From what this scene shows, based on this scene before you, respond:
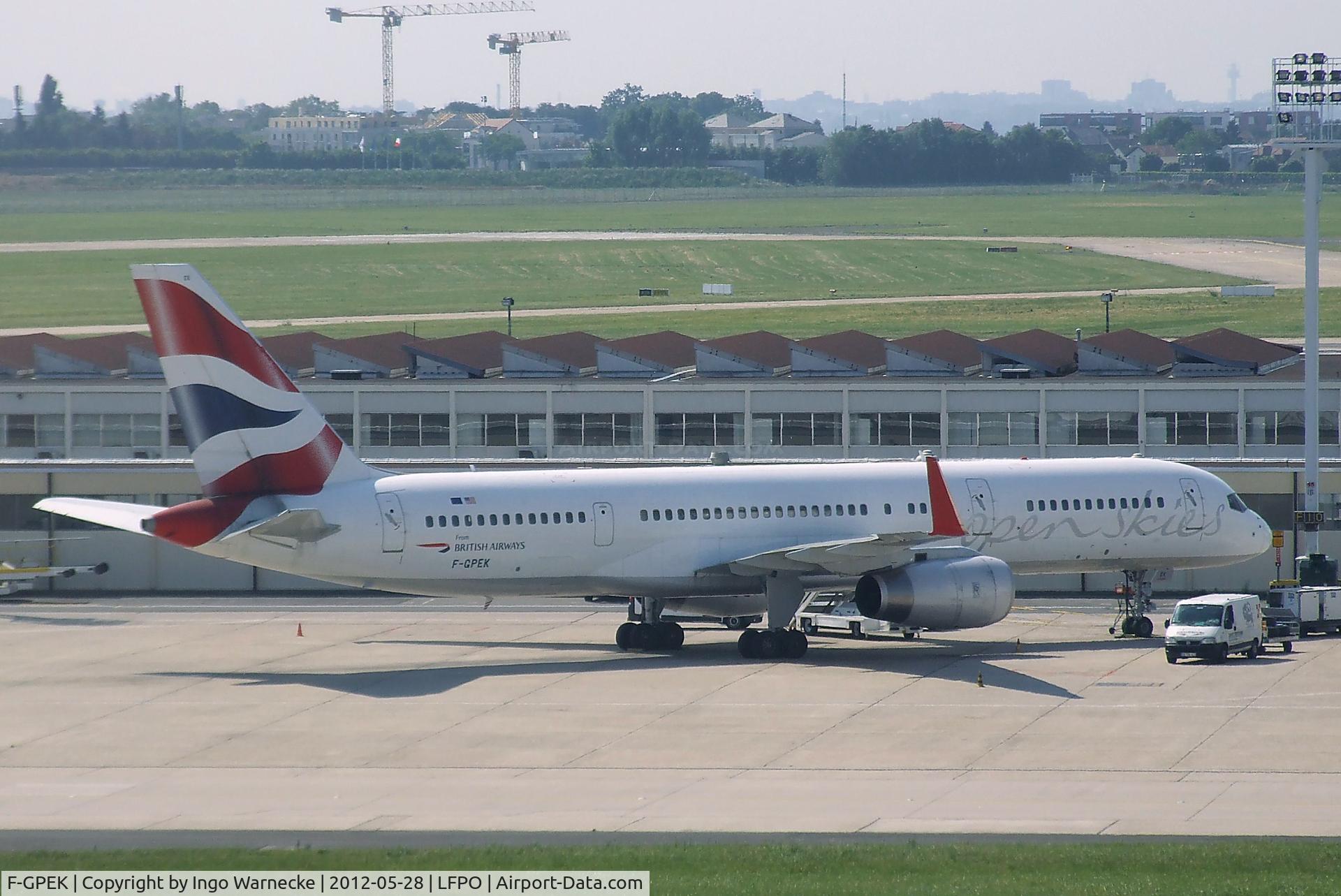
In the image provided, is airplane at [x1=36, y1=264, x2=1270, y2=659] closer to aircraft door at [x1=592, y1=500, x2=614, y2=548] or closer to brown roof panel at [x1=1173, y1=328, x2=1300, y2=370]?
aircraft door at [x1=592, y1=500, x2=614, y2=548]

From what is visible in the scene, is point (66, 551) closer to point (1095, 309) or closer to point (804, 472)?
point (804, 472)

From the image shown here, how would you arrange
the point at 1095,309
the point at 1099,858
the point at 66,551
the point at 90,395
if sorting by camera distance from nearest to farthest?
the point at 1099,858 < the point at 66,551 < the point at 90,395 < the point at 1095,309

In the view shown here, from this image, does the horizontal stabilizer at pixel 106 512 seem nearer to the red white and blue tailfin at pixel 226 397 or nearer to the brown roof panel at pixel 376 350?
the red white and blue tailfin at pixel 226 397

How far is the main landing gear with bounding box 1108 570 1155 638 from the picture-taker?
4847cm

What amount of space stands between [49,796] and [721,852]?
1215 centimetres

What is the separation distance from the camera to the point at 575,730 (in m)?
35.4

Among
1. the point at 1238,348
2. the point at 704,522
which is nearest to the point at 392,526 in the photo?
the point at 704,522

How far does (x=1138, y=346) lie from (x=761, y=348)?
1769cm

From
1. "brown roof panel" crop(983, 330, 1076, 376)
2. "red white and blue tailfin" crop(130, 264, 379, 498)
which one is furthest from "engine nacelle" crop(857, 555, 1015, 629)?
"brown roof panel" crop(983, 330, 1076, 376)

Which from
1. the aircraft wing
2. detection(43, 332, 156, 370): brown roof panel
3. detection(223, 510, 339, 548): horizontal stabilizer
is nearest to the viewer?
detection(223, 510, 339, 548): horizontal stabilizer

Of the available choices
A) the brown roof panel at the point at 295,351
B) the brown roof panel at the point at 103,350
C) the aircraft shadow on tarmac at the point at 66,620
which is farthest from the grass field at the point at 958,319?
the aircraft shadow on tarmac at the point at 66,620

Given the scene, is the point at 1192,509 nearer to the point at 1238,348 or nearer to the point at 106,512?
the point at 106,512

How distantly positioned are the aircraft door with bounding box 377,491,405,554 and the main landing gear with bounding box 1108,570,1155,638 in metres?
19.6

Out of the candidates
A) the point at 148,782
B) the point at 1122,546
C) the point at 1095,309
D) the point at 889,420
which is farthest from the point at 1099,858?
the point at 1095,309
